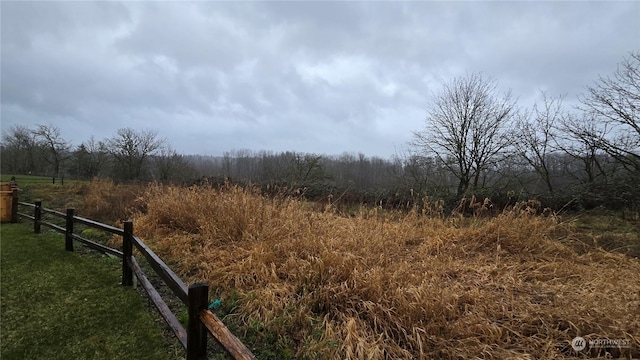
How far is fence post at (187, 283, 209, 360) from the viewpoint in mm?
2264

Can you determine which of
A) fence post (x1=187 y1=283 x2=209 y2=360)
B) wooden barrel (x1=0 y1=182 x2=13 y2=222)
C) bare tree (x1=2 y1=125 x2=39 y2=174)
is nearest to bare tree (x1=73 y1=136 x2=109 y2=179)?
bare tree (x1=2 y1=125 x2=39 y2=174)

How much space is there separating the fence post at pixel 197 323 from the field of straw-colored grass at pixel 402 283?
932mm

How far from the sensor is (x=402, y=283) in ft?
12.2

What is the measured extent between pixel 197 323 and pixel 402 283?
2.32 metres

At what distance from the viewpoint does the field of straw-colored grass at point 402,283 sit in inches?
114

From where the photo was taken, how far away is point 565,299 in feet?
11.3

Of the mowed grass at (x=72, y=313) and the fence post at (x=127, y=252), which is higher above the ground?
the fence post at (x=127, y=252)

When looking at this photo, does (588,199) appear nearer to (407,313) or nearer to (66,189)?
(407,313)

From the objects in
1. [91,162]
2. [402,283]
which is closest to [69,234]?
[402,283]

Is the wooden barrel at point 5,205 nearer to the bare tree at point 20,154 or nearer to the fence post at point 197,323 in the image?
the fence post at point 197,323

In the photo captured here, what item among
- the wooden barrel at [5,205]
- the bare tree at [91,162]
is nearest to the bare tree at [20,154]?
the bare tree at [91,162]

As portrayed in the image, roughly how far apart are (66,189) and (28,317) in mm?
19660

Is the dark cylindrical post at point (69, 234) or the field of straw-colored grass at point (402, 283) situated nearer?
the field of straw-colored grass at point (402, 283)

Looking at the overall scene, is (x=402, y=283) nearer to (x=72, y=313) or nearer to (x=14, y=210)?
(x=72, y=313)
